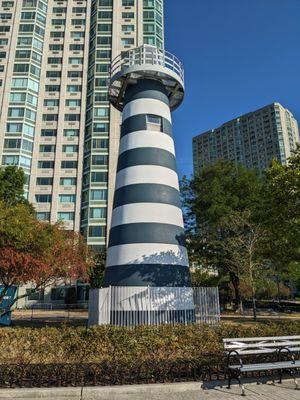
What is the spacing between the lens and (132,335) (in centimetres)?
1051

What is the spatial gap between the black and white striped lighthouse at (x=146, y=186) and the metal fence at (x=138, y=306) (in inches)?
20.2

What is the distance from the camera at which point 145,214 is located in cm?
1554

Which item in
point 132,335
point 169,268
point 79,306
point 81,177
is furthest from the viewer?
point 81,177

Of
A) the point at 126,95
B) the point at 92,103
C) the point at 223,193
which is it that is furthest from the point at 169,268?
the point at 92,103

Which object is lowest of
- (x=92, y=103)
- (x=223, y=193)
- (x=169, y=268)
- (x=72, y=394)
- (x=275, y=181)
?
(x=72, y=394)

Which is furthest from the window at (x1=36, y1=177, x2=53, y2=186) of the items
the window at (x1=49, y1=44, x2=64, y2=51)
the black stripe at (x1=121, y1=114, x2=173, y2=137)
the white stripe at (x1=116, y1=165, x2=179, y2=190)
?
the white stripe at (x1=116, y1=165, x2=179, y2=190)

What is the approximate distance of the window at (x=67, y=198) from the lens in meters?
57.1

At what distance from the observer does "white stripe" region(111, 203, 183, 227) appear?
50.9ft

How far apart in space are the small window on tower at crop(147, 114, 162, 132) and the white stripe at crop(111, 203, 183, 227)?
4.22m

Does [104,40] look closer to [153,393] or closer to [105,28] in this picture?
[105,28]

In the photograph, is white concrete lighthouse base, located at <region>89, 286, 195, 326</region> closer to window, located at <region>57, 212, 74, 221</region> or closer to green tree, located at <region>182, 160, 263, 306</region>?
green tree, located at <region>182, 160, 263, 306</region>

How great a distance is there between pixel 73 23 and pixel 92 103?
1880cm

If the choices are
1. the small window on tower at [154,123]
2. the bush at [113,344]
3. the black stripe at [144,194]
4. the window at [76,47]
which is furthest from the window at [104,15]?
the bush at [113,344]

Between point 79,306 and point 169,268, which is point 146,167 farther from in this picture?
point 79,306
